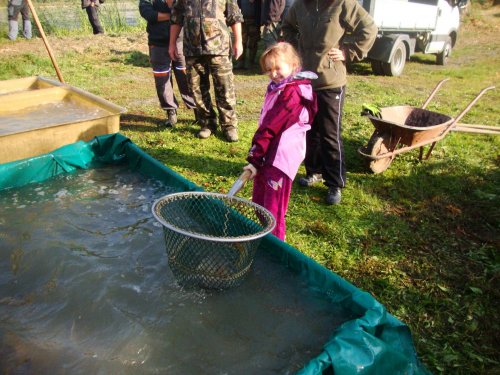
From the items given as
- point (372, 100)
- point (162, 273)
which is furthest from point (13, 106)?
point (372, 100)

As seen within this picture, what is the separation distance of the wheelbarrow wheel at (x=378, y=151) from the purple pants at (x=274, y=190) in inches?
69.6

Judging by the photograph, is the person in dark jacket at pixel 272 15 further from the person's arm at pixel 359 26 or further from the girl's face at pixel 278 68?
the girl's face at pixel 278 68

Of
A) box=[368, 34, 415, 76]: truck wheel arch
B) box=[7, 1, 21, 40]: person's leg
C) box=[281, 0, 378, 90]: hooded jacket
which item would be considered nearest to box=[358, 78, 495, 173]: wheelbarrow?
box=[281, 0, 378, 90]: hooded jacket

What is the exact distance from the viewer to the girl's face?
2.54 metres

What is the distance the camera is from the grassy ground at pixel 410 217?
96.5 inches

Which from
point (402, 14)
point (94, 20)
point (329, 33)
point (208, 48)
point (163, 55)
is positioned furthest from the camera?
point (94, 20)

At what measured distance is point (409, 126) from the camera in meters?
4.24

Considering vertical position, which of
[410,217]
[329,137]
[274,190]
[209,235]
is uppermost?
[329,137]

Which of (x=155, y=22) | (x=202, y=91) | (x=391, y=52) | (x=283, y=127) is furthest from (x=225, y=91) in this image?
(x=391, y=52)

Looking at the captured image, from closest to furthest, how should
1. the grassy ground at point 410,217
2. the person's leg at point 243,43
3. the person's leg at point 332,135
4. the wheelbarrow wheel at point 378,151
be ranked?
the grassy ground at point 410,217, the person's leg at point 332,135, the wheelbarrow wheel at point 378,151, the person's leg at point 243,43

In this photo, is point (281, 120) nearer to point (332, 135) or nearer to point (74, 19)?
point (332, 135)

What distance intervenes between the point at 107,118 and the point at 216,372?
3.08 meters

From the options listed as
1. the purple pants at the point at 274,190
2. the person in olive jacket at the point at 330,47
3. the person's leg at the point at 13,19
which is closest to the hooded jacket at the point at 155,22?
the person in olive jacket at the point at 330,47

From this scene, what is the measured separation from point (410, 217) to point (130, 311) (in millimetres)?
2541
